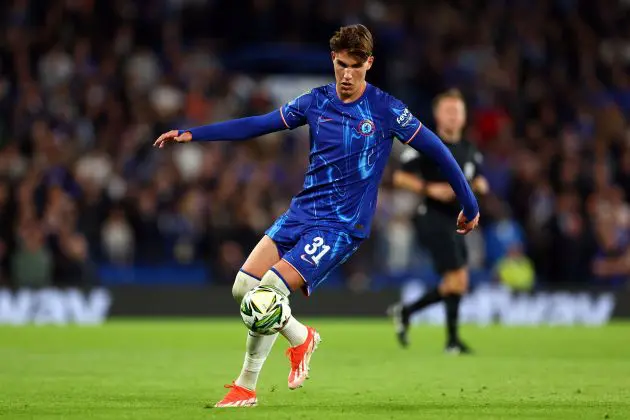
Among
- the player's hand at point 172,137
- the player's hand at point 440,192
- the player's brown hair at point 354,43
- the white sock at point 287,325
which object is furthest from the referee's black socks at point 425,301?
the player's hand at point 172,137

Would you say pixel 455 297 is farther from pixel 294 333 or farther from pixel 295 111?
pixel 295 111

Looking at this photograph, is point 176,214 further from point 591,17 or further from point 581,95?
point 591,17

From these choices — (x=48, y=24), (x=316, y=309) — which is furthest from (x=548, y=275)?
(x=48, y=24)

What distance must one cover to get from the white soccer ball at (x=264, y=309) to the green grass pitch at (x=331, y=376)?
19.9 inches

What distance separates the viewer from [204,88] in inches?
831

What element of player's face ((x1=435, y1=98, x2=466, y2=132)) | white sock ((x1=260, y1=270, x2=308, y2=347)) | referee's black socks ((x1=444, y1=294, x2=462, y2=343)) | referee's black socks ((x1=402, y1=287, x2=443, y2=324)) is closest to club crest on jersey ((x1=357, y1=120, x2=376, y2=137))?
white sock ((x1=260, y1=270, x2=308, y2=347))

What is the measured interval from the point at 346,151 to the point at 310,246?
25.1 inches

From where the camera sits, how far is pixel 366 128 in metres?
7.84

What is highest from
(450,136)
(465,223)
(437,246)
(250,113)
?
(250,113)

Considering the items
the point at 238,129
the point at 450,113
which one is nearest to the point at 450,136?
the point at 450,113

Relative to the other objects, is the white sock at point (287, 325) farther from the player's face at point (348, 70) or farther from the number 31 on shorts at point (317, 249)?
the player's face at point (348, 70)

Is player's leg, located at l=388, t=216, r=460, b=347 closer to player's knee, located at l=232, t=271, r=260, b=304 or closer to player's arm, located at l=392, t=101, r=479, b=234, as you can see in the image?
player's arm, located at l=392, t=101, r=479, b=234

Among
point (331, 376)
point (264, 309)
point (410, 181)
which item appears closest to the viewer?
point (264, 309)

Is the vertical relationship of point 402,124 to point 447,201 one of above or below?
A: above
